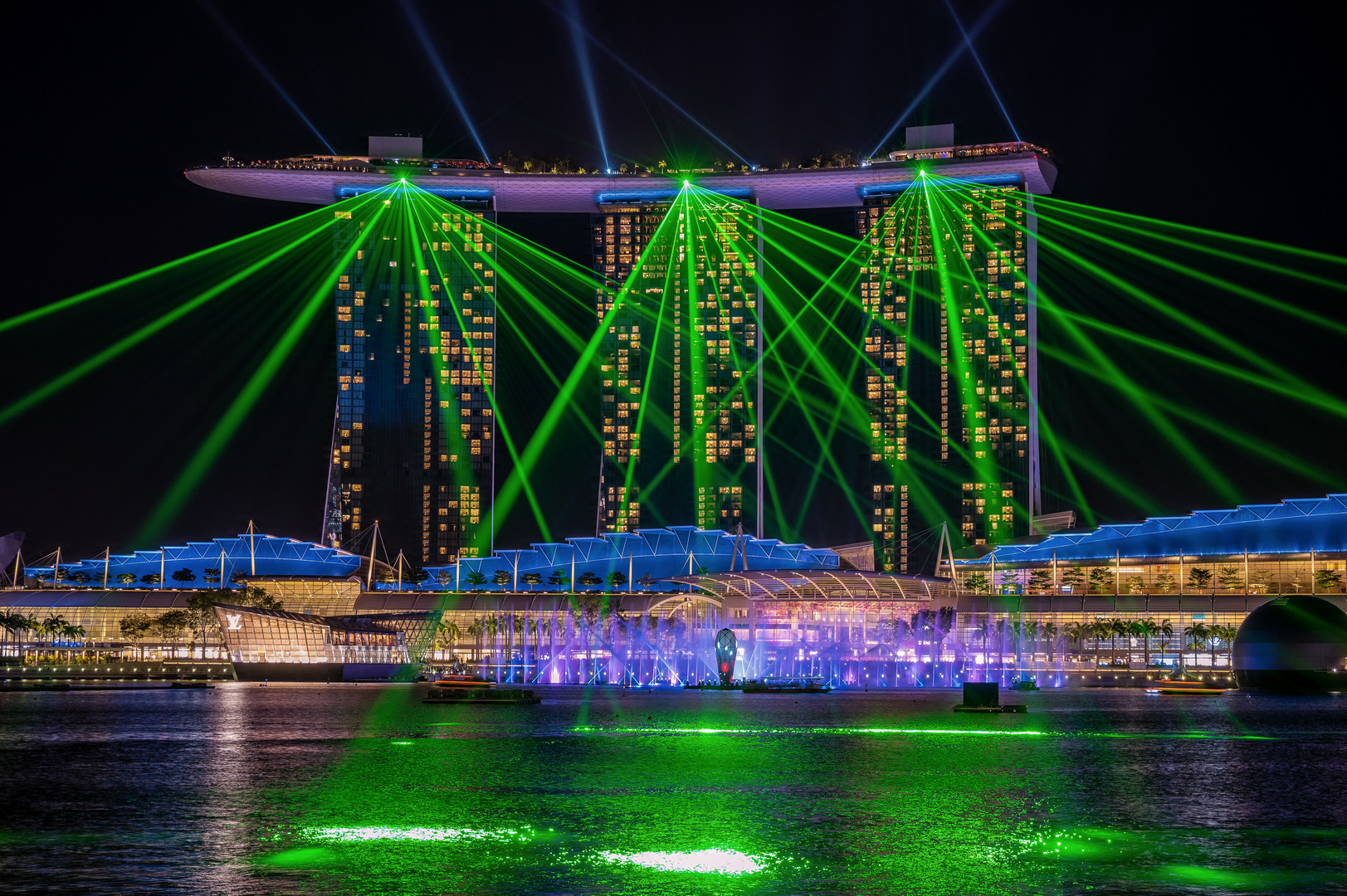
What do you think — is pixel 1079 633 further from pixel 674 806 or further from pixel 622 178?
pixel 674 806

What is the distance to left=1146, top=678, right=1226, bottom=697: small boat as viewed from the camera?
82188mm

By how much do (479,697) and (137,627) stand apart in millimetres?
59853

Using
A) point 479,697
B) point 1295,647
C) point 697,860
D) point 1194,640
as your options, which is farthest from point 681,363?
point 697,860

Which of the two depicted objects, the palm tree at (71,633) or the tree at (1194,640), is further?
the palm tree at (71,633)

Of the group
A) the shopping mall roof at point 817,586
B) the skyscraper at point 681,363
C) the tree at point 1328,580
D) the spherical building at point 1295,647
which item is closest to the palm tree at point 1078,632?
the shopping mall roof at point 817,586

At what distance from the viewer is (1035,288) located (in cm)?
13662

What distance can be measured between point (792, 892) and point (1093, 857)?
543cm

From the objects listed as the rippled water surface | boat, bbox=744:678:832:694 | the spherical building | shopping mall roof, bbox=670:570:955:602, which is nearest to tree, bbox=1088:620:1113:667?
shopping mall roof, bbox=670:570:955:602

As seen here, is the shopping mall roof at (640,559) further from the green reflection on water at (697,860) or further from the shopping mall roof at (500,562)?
the green reflection on water at (697,860)

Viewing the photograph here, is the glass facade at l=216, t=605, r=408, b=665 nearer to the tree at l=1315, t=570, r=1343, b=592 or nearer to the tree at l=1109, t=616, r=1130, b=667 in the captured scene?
the tree at l=1109, t=616, r=1130, b=667

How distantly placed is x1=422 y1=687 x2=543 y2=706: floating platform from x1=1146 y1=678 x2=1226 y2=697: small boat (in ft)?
118

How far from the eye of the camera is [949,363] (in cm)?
13925

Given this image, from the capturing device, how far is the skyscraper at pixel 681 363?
140 m

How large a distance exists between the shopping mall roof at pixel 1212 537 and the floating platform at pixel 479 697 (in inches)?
2565
